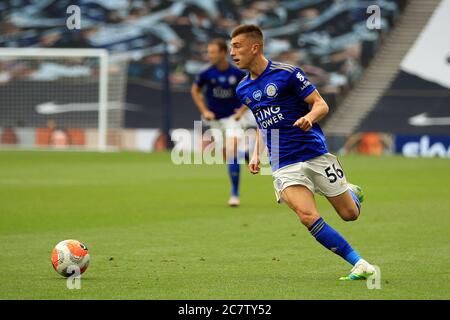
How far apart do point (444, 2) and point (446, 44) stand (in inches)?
74.0

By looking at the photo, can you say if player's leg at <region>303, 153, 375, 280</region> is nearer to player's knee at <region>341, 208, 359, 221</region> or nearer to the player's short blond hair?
player's knee at <region>341, 208, 359, 221</region>

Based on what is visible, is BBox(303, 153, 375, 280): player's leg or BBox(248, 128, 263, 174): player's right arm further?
BBox(248, 128, 263, 174): player's right arm

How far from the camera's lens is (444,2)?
124 feet

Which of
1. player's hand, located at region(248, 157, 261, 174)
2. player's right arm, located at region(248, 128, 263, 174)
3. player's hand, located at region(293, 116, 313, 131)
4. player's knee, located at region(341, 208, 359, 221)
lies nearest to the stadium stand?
player's right arm, located at region(248, 128, 263, 174)

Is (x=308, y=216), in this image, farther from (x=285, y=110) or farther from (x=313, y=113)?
(x=285, y=110)

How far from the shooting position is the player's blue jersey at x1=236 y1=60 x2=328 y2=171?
Result: 8055mm

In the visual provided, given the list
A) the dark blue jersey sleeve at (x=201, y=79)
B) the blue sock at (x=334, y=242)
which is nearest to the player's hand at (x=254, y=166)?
the blue sock at (x=334, y=242)

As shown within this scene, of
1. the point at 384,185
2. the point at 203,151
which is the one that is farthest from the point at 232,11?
the point at 384,185

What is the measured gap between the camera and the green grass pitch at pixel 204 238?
7250mm

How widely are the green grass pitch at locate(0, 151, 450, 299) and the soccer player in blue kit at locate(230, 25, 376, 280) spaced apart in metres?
0.67

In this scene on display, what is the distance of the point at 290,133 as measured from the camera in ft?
26.6

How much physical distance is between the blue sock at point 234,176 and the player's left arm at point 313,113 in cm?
689

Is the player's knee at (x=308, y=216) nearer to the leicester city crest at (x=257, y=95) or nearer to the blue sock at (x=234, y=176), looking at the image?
the leicester city crest at (x=257, y=95)

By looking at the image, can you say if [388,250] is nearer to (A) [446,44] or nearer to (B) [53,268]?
(B) [53,268]
